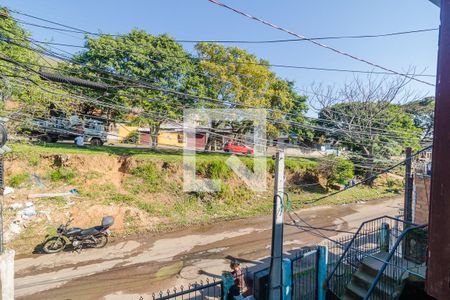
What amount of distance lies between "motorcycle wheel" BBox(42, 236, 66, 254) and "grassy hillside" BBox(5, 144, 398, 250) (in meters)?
0.94

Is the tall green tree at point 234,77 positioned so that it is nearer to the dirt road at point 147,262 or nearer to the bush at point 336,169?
the bush at point 336,169

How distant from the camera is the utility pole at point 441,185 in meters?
1.83

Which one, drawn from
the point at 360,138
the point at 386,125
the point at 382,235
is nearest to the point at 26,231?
the point at 382,235

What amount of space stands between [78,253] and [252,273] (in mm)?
6639

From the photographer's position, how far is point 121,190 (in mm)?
13031

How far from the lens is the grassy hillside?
10.9 metres

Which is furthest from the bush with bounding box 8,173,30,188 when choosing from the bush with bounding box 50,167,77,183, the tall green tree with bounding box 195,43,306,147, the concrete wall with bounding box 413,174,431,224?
the concrete wall with bounding box 413,174,431,224

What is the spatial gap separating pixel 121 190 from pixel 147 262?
17.5 feet

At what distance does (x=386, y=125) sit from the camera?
61.4ft

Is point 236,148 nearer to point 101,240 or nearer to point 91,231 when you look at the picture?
point 101,240

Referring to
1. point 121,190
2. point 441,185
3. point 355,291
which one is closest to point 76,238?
point 121,190

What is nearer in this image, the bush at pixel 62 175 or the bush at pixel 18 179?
the bush at pixel 18 179

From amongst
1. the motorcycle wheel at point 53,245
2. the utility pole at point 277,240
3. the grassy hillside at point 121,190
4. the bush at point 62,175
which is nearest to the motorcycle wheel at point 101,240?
the grassy hillside at point 121,190

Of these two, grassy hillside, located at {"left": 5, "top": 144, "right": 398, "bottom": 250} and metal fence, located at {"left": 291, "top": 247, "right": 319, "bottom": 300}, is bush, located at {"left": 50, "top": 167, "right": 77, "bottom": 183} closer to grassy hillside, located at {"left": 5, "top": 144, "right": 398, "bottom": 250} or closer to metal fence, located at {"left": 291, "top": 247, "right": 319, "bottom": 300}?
grassy hillside, located at {"left": 5, "top": 144, "right": 398, "bottom": 250}
